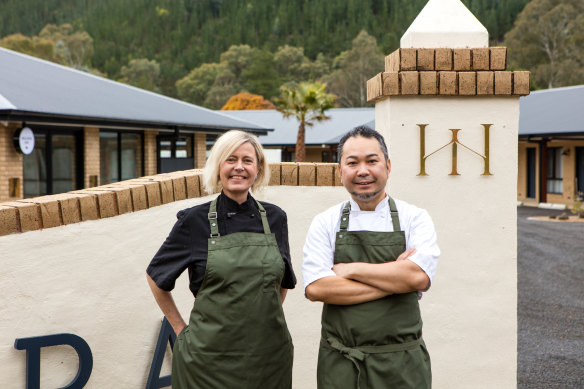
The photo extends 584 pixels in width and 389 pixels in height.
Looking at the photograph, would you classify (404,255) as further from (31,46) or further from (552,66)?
(31,46)

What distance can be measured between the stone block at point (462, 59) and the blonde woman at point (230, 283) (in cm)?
179

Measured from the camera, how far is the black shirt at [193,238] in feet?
8.58

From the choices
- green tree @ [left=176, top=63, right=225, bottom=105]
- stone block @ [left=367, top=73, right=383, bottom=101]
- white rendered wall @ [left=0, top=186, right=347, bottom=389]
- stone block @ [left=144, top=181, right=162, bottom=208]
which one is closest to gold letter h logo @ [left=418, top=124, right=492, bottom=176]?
stone block @ [left=367, top=73, right=383, bottom=101]

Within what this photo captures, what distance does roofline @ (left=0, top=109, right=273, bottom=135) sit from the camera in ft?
39.0

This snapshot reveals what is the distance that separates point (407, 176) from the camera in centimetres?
386

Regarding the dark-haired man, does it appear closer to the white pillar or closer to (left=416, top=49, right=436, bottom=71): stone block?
the white pillar

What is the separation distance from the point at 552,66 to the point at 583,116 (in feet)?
98.9

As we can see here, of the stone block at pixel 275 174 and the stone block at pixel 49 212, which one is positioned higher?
the stone block at pixel 275 174

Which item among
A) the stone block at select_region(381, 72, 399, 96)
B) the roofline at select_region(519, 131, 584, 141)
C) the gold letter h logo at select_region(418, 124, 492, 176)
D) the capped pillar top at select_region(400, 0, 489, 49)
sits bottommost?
the gold letter h logo at select_region(418, 124, 492, 176)

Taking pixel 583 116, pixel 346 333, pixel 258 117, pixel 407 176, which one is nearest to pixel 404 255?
pixel 346 333

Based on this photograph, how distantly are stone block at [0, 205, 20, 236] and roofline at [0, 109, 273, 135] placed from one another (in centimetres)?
946

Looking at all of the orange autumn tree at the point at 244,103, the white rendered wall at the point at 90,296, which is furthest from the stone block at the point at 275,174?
the orange autumn tree at the point at 244,103

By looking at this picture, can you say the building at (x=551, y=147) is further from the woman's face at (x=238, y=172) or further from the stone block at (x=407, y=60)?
the woman's face at (x=238, y=172)

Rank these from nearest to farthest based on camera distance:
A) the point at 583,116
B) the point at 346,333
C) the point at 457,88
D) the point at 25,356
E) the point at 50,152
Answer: the point at 346,333
the point at 25,356
the point at 457,88
the point at 50,152
the point at 583,116
